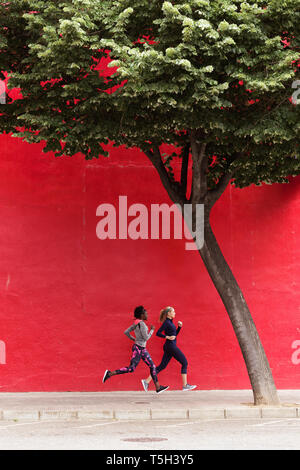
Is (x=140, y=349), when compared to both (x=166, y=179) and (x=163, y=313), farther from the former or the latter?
(x=166, y=179)

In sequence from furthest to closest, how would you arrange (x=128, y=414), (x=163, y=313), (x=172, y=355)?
(x=163, y=313)
(x=172, y=355)
(x=128, y=414)

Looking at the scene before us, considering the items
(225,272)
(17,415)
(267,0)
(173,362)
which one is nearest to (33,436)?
(17,415)

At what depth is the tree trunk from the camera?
39.5 ft

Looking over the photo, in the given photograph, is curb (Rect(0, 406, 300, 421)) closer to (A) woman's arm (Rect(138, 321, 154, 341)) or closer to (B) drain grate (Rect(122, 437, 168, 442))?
(B) drain grate (Rect(122, 437, 168, 442))

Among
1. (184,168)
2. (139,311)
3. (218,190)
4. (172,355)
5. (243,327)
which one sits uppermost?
(184,168)

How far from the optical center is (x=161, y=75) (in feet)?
33.4

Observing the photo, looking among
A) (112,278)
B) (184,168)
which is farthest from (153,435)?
(112,278)

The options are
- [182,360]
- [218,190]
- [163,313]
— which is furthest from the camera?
[163,313]

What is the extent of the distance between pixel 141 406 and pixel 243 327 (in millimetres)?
2176

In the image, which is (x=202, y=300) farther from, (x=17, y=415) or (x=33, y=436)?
(x=33, y=436)

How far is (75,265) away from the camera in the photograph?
1489 centimetres

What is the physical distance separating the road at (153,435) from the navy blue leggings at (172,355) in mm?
2652
